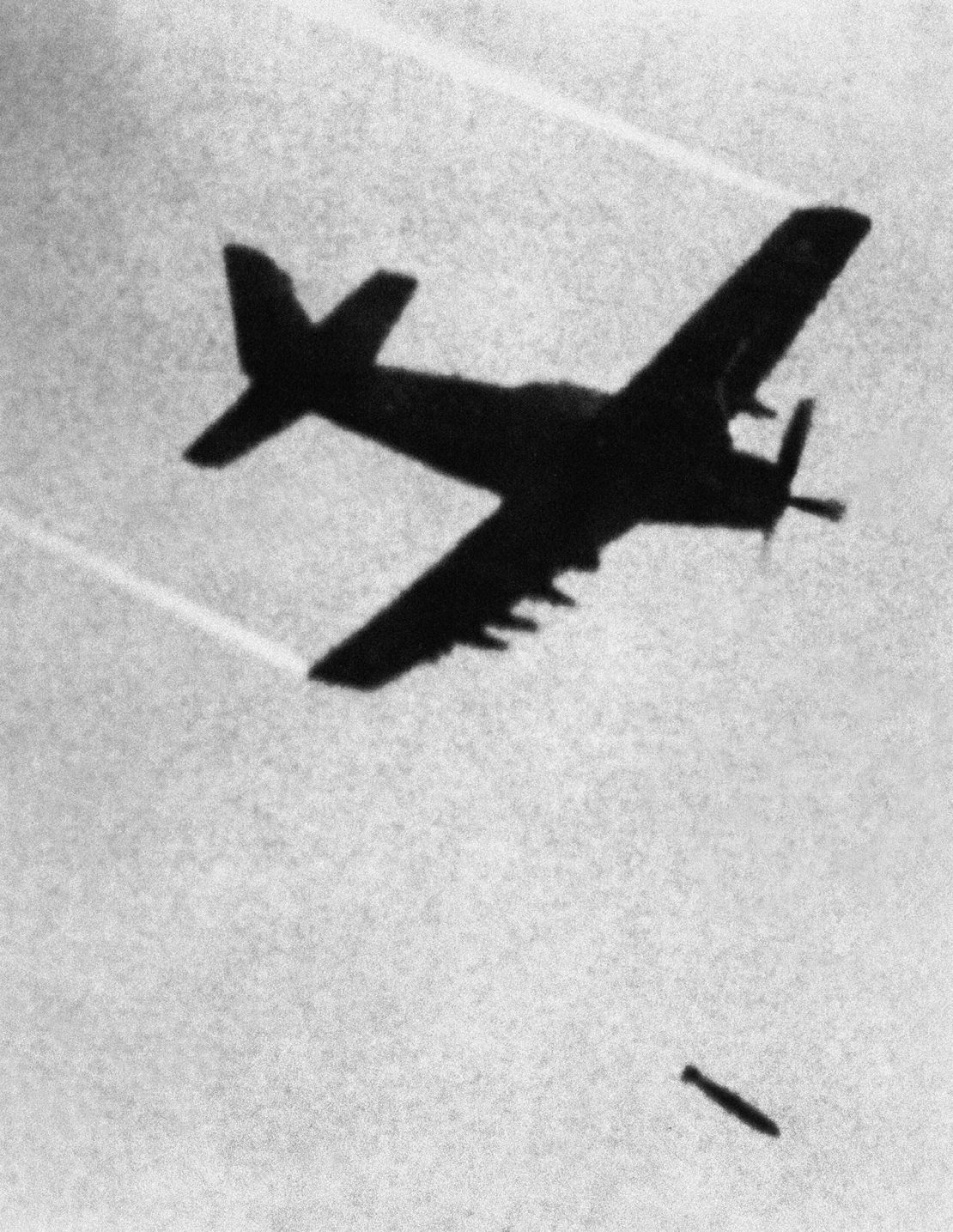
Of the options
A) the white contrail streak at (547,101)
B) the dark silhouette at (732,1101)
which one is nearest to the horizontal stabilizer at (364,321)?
the white contrail streak at (547,101)

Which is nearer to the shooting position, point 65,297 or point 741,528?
point 741,528

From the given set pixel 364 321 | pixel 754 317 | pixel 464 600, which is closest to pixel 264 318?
pixel 364 321

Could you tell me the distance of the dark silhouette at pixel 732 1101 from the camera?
1638 centimetres

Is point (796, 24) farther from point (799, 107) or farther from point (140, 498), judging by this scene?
point (140, 498)

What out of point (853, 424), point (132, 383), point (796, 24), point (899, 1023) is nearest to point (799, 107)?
point (796, 24)

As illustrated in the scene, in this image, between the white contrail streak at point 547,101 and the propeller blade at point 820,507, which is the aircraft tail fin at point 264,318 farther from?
the propeller blade at point 820,507

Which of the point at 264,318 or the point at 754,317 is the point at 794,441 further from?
the point at 264,318

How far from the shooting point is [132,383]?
16391 millimetres

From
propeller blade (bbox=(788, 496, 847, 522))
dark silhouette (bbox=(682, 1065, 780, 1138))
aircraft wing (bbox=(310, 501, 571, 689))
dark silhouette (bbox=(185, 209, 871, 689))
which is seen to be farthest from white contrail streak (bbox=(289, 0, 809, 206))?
dark silhouette (bbox=(682, 1065, 780, 1138))

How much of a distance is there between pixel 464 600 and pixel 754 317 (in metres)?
4.47

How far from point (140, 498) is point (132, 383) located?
1.39m

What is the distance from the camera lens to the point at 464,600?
15.5 m

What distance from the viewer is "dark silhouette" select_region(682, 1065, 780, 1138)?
53.7 feet

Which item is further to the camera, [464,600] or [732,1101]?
[732,1101]
